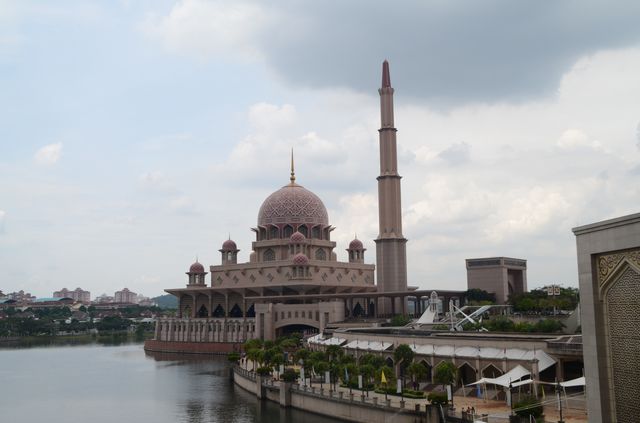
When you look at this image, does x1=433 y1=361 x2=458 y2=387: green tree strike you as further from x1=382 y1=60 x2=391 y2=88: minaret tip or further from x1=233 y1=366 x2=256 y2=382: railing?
x1=382 y1=60 x2=391 y2=88: minaret tip

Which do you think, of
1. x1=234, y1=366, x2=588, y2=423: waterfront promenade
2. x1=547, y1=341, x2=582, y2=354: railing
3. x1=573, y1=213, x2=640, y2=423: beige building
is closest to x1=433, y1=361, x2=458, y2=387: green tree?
x1=234, y1=366, x2=588, y2=423: waterfront promenade

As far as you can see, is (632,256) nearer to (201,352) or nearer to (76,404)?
(76,404)

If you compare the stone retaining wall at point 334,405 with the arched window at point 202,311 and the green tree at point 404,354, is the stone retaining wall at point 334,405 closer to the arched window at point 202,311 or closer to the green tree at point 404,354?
the green tree at point 404,354

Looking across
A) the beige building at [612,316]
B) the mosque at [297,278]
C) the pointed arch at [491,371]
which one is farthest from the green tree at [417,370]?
the mosque at [297,278]

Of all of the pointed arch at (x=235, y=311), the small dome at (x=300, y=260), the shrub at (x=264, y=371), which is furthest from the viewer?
the pointed arch at (x=235, y=311)

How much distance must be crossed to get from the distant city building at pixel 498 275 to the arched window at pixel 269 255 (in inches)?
1082

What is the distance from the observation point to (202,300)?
9238cm

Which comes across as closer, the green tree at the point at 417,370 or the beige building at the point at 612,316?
the beige building at the point at 612,316

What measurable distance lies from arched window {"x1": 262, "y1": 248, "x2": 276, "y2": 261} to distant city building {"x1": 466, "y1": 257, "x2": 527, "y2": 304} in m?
27.5

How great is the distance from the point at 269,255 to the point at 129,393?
138ft

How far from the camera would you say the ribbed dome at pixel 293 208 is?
91312 mm

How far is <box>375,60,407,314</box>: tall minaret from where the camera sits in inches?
2864

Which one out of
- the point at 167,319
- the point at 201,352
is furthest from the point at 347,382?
the point at 167,319

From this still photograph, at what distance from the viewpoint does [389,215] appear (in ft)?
239
